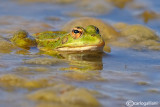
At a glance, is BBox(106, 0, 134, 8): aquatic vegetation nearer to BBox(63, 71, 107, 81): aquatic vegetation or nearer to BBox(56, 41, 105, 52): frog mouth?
BBox(56, 41, 105, 52): frog mouth

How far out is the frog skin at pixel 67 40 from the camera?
17.1 ft

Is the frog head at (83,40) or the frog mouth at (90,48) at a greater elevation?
the frog head at (83,40)

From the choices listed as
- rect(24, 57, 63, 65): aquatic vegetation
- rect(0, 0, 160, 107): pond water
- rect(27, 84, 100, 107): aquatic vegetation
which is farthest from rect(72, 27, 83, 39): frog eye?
rect(27, 84, 100, 107): aquatic vegetation

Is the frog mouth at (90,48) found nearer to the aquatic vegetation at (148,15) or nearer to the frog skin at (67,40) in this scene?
the frog skin at (67,40)

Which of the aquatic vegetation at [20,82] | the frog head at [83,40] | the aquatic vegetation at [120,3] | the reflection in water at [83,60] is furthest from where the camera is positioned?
the aquatic vegetation at [120,3]

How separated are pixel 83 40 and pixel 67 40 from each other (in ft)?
1.26

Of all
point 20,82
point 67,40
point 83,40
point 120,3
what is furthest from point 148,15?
point 20,82

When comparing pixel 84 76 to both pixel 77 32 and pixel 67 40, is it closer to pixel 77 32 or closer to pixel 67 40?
pixel 77 32

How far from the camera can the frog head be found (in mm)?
5176

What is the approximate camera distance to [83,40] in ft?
17.4

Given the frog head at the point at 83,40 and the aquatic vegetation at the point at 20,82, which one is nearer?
the aquatic vegetation at the point at 20,82

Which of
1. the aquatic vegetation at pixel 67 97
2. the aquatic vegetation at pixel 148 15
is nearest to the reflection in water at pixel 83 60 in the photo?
the aquatic vegetation at pixel 67 97

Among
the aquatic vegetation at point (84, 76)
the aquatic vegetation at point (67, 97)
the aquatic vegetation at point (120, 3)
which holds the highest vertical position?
the aquatic vegetation at point (120, 3)

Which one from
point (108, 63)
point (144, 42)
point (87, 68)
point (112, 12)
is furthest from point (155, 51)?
point (112, 12)
